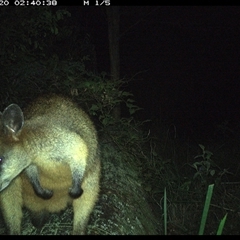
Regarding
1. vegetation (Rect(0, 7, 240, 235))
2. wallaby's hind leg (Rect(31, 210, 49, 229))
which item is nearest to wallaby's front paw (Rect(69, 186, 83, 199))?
wallaby's hind leg (Rect(31, 210, 49, 229))

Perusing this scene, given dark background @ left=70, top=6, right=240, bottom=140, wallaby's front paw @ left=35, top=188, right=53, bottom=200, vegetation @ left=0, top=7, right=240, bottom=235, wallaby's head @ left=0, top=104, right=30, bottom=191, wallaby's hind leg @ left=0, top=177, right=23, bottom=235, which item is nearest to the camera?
wallaby's head @ left=0, top=104, right=30, bottom=191

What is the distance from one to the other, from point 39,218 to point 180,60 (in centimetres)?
865

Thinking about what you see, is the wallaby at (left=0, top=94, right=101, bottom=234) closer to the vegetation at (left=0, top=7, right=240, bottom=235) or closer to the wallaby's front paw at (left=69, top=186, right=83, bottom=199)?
the wallaby's front paw at (left=69, top=186, right=83, bottom=199)

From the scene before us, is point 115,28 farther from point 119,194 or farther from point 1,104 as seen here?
point 119,194

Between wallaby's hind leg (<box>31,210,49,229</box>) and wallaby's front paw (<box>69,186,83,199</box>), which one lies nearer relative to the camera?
wallaby's front paw (<box>69,186,83,199</box>)

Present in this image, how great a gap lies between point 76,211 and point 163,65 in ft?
27.8

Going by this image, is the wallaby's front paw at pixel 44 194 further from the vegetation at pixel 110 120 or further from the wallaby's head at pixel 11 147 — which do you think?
the vegetation at pixel 110 120

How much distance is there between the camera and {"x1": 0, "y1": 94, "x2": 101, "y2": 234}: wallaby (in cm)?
339

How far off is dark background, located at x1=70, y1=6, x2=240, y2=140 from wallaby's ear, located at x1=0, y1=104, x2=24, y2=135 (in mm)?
5196

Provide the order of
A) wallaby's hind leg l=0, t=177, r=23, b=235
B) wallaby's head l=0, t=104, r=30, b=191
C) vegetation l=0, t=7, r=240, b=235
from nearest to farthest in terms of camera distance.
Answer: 1. wallaby's head l=0, t=104, r=30, b=191
2. wallaby's hind leg l=0, t=177, r=23, b=235
3. vegetation l=0, t=7, r=240, b=235

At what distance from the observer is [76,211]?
3.50 meters

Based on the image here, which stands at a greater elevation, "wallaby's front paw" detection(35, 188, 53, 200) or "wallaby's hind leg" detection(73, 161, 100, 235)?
"wallaby's front paw" detection(35, 188, 53, 200)

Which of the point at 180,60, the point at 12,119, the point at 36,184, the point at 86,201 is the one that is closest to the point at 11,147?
the point at 12,119

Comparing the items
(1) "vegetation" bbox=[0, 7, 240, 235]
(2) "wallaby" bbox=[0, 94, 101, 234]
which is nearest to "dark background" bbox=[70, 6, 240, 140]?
(1) "vegetation" bbox=[0, 7, 240, 235]
